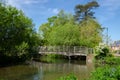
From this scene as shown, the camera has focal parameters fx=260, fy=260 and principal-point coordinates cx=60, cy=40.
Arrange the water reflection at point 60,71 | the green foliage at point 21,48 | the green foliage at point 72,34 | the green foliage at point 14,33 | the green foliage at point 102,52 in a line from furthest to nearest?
the green foliage at point 72,34
the green foliage at point 102,52
the green foliage at point 21,48
the green foliage at point 14,33
the water reflection at point 60,71

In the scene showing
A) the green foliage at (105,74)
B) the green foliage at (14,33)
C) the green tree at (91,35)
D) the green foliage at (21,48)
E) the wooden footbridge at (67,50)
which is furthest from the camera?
the green tree at (91,35)

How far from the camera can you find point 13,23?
37.9m

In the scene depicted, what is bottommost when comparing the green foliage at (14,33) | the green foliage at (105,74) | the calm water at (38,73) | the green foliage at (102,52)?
the calm water at (38,73)

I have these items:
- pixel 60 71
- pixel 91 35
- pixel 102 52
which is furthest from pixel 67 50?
pixel 60 71

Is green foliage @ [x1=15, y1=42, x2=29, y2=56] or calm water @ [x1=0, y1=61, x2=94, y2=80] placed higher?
green foliage @ [x1=15, y1=42, x2=29, y2=56]

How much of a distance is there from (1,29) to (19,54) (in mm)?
4314

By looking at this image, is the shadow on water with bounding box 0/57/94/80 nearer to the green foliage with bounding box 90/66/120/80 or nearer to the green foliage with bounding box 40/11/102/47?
the green foliage with bounding box 90/66/120/80

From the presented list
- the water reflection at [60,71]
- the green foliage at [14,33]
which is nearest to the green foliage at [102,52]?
the water reflection at [60,71]

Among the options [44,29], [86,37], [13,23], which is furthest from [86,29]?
[13,23]

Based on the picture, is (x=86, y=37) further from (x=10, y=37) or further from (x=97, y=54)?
(x=10, y=37)

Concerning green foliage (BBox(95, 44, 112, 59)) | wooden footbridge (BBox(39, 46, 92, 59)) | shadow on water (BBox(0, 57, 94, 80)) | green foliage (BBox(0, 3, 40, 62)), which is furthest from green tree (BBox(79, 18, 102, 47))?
shadow on water (BBox(0, 57, 94, 80))

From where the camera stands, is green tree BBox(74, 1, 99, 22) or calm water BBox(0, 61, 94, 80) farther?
green tree BBox(74, 1, 99, 22)

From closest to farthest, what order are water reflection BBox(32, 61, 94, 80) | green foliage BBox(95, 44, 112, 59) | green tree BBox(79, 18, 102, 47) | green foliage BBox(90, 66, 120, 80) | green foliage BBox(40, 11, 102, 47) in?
green foliage BBox(90, 66, 120, 80)
water reflection BBox(32, 61, 94, 80)
green foliage BBox(95, 44, 112, 59)
green foliage BBox(40, 11, 102, 47)
green tree BBox(79, 18, 102, 47)

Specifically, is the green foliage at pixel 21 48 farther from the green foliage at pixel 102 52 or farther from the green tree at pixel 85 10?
the green tree at pixel 85 10
